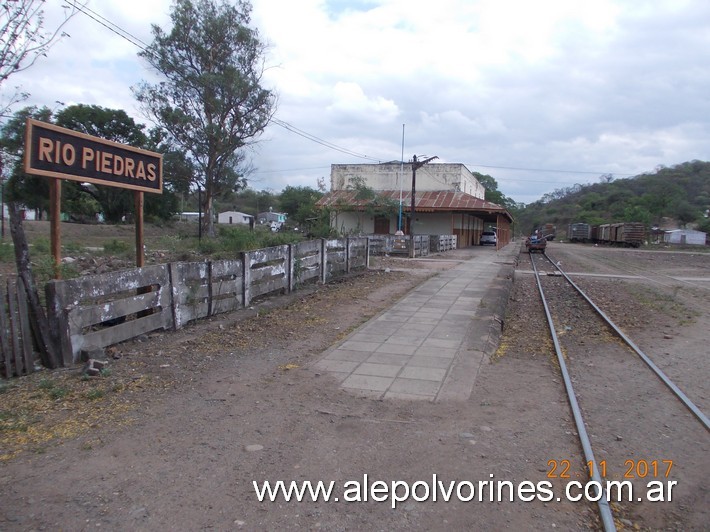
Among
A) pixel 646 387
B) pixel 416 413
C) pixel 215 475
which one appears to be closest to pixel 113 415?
pixel 215 475

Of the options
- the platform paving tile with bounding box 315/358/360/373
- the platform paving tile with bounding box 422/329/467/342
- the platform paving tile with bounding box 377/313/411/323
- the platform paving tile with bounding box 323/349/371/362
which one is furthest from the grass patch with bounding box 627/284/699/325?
the platform paving tile with bounding box 315/358/360/373

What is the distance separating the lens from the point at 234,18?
1359 inches

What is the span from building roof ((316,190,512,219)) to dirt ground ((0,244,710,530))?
28.1 metres

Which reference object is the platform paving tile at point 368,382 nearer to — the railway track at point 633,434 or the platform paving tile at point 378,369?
the platform paving tile at point 378,369

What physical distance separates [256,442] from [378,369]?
7.62 ft

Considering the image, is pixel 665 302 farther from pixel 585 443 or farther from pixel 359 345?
pixel 585 443

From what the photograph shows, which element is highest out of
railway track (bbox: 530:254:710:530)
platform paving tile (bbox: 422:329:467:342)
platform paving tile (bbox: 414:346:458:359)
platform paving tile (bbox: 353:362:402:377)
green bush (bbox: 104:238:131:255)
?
green bush (bbox: 104:238:131:255)

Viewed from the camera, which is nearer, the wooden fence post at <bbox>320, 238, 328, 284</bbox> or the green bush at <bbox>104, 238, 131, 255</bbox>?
the wooden fence post at <bbox>320, 238, 328, 284</bbox>

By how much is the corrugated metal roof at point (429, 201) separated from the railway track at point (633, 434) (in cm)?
2768

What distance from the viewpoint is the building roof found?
35812 mm

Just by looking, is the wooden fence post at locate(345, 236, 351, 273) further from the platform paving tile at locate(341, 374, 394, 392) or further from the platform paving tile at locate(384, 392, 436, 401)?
the platform paving tile at locate(384, 392, 436, 401)

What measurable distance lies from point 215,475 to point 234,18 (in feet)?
119

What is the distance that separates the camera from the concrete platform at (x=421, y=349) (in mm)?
5539

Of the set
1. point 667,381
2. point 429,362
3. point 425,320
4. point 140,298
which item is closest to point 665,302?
point 425,320
